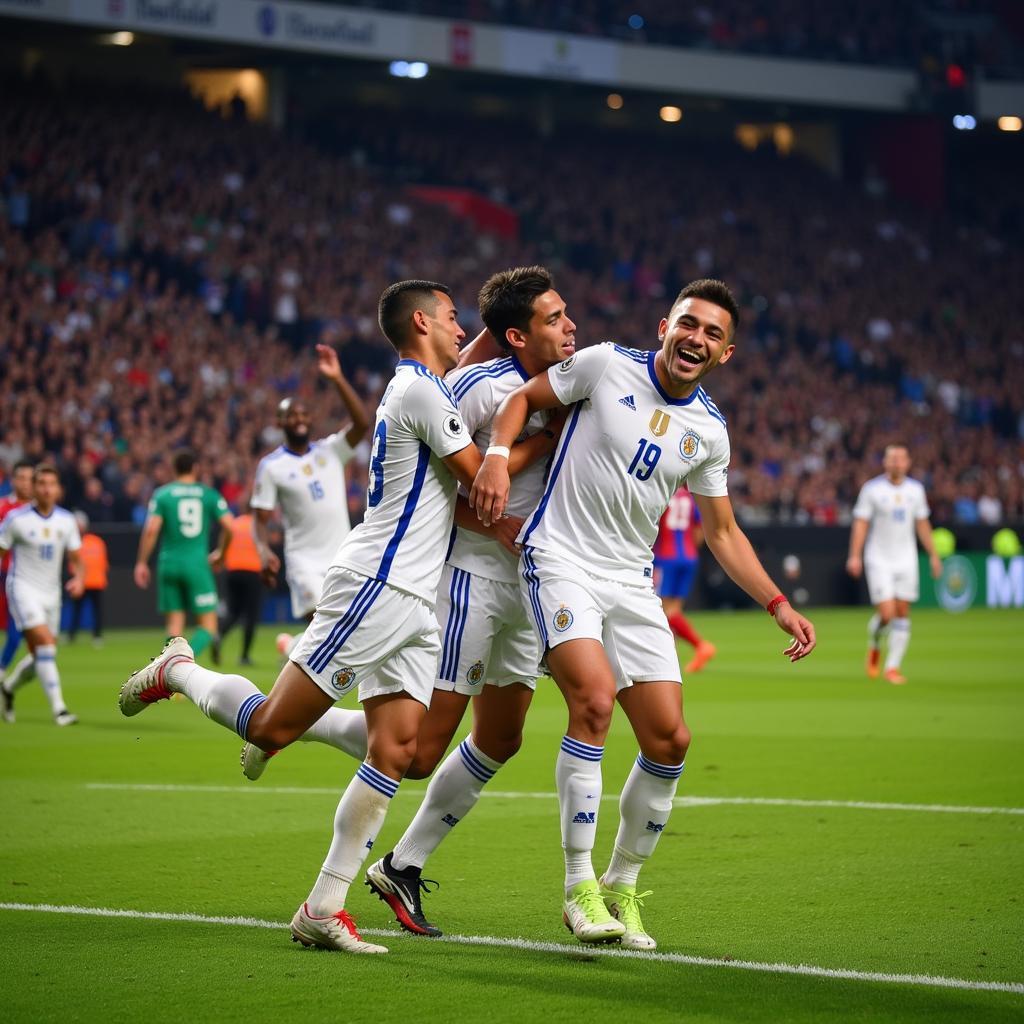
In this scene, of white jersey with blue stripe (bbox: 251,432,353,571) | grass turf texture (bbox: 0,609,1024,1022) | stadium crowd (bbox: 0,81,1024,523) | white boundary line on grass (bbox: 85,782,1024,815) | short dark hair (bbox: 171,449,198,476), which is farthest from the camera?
stadium crowd (bbox: 0,81,1024,523)

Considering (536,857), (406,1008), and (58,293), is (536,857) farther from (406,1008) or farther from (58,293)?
(58,293)

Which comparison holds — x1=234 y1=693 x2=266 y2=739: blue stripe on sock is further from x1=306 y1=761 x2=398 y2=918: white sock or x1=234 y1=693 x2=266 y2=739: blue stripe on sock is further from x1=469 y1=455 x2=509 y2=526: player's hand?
x1=469 y1=455 x2=509 y2=526: player's hand

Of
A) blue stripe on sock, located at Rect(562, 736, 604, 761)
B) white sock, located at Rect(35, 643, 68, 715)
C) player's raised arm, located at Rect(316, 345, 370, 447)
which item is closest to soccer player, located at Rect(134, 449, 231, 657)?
white sock, located at Rect(35, 643, 68, 715)

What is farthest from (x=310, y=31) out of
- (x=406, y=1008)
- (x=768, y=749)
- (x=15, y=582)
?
(x=406, y=1008)

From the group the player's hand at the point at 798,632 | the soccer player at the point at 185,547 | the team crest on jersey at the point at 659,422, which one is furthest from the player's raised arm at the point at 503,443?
the soccer player at the point at 185,547

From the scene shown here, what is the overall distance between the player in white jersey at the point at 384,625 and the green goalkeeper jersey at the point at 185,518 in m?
9.73

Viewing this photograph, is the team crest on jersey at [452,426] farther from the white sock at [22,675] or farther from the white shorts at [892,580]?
the white shorts at [892,580]

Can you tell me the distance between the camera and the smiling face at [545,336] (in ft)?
21.6

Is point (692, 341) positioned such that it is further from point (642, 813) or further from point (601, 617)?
point (642, 813)

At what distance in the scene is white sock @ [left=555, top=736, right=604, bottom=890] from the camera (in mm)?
6176

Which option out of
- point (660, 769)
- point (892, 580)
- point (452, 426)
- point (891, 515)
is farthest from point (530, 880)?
point (891, 515)

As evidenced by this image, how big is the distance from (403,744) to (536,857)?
2.13 meters

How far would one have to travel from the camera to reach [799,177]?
1903 inches

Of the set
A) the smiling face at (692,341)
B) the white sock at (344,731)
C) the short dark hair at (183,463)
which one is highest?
the smiling face at (692,341)
